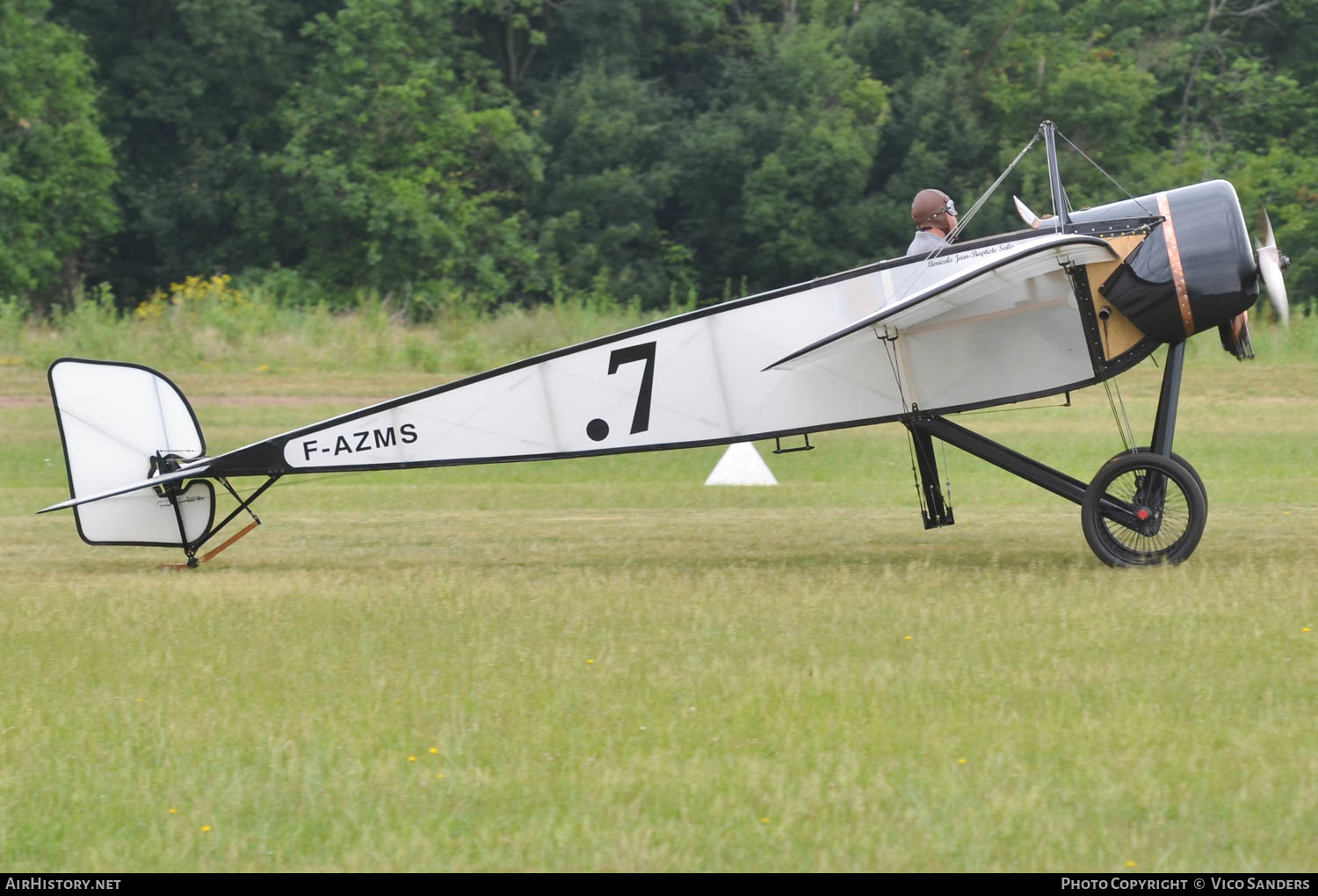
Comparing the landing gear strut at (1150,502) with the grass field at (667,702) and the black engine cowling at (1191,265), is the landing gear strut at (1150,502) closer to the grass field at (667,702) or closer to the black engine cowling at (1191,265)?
the grass field at (667,702)

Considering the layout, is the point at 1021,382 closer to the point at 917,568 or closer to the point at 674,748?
the point at 917,568

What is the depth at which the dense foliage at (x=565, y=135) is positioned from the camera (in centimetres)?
4194

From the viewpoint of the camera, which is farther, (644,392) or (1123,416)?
(1123,416)

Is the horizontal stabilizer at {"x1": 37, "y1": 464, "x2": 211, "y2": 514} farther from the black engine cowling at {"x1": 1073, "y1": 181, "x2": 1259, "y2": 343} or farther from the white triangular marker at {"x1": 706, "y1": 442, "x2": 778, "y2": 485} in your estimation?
the white triangular marker at {"x1": 706, "y1": 442, "x2": 778, "y2": 485}

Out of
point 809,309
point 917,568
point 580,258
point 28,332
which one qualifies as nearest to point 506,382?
point 809,309

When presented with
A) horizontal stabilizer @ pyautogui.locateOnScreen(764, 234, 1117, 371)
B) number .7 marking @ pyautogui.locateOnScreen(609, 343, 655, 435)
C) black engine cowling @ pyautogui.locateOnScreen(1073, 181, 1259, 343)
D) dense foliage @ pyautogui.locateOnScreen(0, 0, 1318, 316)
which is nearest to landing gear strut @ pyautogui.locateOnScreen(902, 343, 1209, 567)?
black engine cowling @ pyautogui.locateOnScreen(1073, 181, 1259, 343)

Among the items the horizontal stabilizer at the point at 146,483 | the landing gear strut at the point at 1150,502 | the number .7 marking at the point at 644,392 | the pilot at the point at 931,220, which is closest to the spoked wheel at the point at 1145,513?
the landing gear strut at the point at 1150,502

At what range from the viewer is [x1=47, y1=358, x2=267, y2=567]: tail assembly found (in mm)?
11430

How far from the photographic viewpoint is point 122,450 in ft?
37.7

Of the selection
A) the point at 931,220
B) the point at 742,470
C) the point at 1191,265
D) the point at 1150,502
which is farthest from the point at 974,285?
the point at 742,470

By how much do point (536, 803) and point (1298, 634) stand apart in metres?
4.53

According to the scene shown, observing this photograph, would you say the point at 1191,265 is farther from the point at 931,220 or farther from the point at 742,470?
the point at 742,470

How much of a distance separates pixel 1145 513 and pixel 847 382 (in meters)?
2.20

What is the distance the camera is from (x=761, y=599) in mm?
9992
